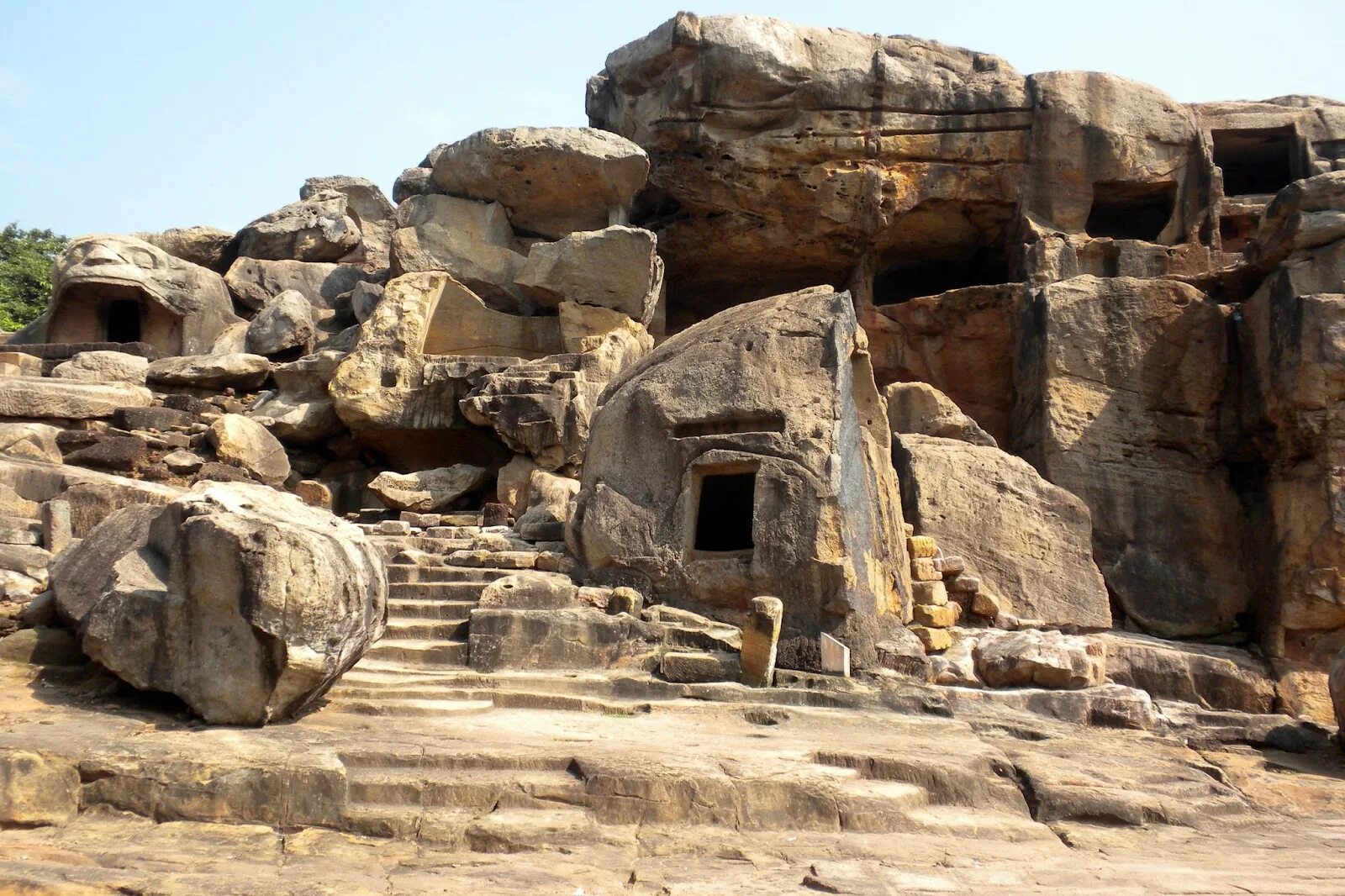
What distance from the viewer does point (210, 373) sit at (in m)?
13.8

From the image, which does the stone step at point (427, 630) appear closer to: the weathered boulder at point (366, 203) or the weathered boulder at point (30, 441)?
the weathered boulder at point (30, 441)

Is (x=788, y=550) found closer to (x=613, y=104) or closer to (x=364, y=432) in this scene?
(x=364, y=432)

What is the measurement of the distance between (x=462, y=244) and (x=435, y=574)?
8.77 m

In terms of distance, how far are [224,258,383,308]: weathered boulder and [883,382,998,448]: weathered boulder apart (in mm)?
9726

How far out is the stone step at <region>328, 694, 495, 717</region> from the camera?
5.61m

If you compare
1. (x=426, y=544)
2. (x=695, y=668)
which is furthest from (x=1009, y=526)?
(x=426, y=544)

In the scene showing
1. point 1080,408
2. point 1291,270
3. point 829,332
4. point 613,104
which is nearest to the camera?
point 829,332

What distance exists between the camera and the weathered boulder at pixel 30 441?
997 cm

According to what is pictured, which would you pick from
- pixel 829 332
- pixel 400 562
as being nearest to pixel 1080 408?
pixel 829 332

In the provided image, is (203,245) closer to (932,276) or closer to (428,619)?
(932,276)

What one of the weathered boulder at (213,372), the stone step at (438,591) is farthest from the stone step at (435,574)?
the weathered boulder at (213,372)

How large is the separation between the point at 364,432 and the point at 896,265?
10.1 m

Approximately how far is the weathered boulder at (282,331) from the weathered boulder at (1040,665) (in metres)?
10.7

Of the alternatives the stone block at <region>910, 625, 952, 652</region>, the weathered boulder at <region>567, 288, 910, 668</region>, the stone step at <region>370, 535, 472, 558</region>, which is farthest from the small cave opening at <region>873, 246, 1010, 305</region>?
the stone step at <region>370, 535, 472, 558</region>
